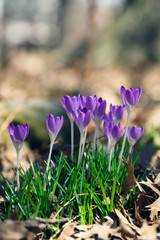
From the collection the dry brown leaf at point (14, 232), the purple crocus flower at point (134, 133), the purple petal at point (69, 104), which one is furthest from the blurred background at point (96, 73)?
the dry brown leaf at point (14, 232)

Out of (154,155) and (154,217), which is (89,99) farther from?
(154,155)

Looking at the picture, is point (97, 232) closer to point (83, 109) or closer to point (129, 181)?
point (129, 181)

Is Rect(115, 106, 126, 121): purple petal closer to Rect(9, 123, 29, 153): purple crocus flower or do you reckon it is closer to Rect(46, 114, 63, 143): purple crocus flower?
Rect(46, 114, 63, 143): purple crocus flower

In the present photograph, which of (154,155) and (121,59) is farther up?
(121,59)

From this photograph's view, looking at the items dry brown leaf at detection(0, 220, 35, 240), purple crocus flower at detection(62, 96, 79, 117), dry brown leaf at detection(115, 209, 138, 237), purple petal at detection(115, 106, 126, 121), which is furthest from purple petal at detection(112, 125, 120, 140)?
dry brown leaf at detection(0, 220, 35, 240)

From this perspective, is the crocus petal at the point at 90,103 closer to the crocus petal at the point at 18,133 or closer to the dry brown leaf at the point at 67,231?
the crocus petal at the point at 18,133

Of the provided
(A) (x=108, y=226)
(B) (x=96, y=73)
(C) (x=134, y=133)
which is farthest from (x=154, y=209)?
(B) (x=96, y=73)

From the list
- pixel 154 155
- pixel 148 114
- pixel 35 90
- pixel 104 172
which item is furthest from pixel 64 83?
pixel 104 172

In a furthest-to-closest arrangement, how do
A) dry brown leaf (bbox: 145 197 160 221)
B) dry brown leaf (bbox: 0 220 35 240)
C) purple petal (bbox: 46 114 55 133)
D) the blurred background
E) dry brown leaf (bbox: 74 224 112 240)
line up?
the blurred background, dry brown leaf (bbox: 145 197 160 221), purple petal (bbox: 46 114 55 133), dry brown leaf (bbox: 74 224 112 240), dry brown leaf (bbox: 0 220 35 240)
